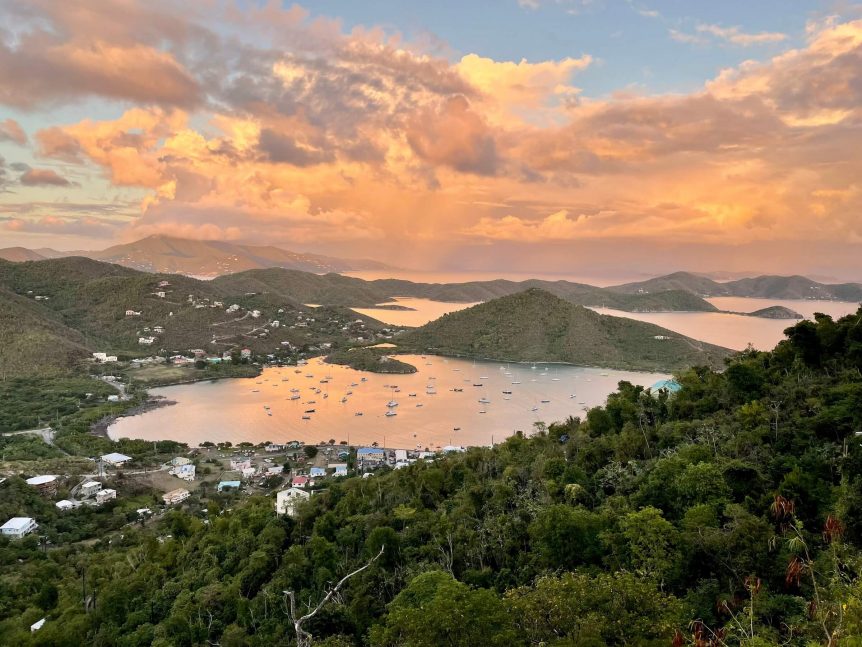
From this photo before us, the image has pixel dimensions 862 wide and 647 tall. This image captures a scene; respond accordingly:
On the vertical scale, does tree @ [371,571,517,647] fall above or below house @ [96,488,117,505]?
above

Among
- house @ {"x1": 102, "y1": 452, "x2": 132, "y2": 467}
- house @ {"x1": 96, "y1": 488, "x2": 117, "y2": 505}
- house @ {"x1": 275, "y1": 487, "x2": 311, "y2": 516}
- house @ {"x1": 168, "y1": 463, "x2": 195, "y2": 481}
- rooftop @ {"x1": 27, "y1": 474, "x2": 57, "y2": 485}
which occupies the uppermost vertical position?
house @ {"x1": 275, "y1": 487, "x2": 311, "y2": 516}

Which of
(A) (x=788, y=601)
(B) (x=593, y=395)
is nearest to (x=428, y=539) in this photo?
(A) (x=788, y=601)

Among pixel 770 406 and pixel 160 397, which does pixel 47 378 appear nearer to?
pixel 160 397

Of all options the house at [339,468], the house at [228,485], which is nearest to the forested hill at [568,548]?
the house at [228,485]

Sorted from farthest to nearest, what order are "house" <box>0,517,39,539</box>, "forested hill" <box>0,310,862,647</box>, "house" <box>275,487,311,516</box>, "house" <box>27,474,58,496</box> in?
"house" <box>27,474,58,496</box> → "house" <box>0,517,39,539</box> → "house" <box>275,487,311,516</box> → "forested hill" <box>0,310,862,647</box>

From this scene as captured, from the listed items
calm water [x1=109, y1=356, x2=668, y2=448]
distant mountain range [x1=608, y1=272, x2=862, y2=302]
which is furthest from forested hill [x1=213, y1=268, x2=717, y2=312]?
calm water [x1=109, y1=356, x2=668, y2=448]

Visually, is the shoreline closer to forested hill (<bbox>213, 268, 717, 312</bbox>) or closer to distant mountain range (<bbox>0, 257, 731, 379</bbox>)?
distant mountain range (<bbox>0, 257, 731, 379</bbox>)
